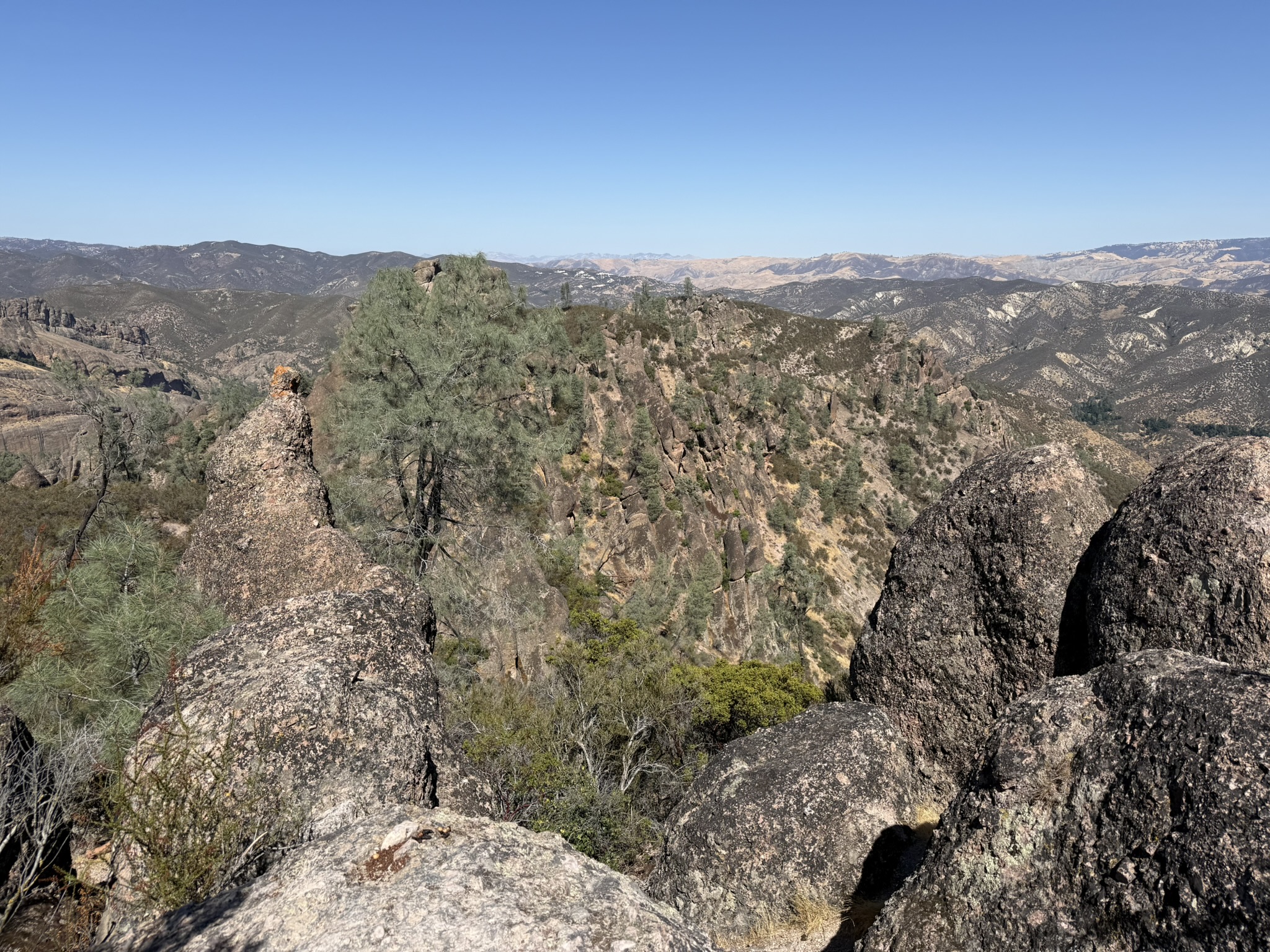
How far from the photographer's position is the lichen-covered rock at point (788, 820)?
27.0 feet

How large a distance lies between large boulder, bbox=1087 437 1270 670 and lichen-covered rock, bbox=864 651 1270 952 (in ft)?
6.88

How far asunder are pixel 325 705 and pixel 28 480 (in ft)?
171

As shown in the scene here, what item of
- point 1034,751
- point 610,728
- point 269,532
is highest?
point 269,532

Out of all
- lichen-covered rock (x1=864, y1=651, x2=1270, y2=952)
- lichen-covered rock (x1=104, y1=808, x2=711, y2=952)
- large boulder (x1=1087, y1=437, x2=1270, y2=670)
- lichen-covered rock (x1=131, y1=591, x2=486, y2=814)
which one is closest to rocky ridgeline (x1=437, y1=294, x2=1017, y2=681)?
lichen-covered rock (x1=131, y1=591, x2=486, y2=814)

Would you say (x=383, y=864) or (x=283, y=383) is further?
(x=283, y=383)

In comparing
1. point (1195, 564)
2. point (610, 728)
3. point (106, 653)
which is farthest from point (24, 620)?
point (1195, 564)

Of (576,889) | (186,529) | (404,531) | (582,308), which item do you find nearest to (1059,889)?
(576,889)

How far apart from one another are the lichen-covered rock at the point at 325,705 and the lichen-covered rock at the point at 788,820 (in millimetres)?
Result: 3042

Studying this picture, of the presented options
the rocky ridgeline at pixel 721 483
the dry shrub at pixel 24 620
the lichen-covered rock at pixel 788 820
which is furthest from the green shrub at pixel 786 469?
the dry shrub at pixel 24 620

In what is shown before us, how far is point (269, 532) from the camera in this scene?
1162 centimetres

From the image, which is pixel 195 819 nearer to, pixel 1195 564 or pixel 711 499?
pixel 1195 564

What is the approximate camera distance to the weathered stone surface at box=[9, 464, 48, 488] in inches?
1641

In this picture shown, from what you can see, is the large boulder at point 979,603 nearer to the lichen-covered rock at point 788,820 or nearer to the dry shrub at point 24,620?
the lichen-covered rock at point 788,820

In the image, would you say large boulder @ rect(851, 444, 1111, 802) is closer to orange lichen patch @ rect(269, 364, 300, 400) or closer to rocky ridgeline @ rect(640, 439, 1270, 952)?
rocky ridgeline @ rect(640, 439, 1270, 952)
